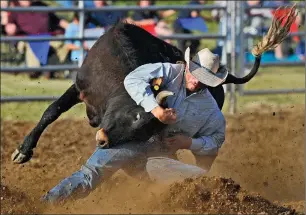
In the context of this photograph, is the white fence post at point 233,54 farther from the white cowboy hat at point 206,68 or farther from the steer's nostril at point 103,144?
the steer's nostril at point 103,144

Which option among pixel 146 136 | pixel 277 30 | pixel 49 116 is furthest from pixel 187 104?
pixel 49 116

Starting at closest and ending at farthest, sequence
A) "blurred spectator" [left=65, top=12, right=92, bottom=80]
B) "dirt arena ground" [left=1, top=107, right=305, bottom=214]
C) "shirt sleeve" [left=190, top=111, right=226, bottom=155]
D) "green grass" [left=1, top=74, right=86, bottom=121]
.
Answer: "dirt arena ground" [left=1, top=107, right=305, bottom=214]
"shirt sleeve" [left=190, top=111, right=226, bottom=155]
"green grass" [left=1, top=74, right=86, bottom=121]
"blurred spectator" [left=65, top=12, right=92, bottom=80]

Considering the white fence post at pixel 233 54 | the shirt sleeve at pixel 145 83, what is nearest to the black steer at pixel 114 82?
the shirt sleeve at pixel 145 83

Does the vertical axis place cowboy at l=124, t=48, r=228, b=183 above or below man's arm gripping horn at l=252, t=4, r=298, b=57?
below

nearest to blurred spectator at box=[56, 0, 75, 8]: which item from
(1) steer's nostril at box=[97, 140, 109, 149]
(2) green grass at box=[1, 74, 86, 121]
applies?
(2) green grass at box=[1, 74, 86, 121]

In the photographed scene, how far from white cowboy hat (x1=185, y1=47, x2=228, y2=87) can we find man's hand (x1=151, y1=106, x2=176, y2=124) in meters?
0.43

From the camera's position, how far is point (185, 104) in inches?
209

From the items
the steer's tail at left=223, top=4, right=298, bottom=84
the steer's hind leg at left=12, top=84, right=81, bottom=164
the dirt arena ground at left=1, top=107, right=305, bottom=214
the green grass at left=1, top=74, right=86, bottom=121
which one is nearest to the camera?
the dirt arena ground at left=1, top=107, right=305, bottom=214

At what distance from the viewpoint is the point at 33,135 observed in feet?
21.7

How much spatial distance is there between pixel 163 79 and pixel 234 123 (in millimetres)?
4085

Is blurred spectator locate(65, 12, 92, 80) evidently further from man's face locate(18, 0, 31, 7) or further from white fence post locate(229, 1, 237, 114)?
white fence post locate(229, 1, 237, 114)

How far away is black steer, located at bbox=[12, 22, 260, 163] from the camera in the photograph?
5.11 m

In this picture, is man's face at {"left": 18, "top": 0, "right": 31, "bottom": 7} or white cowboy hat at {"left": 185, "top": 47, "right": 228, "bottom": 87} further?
man's face at {"left": 18, "top": 0, "right": 31, "bottom": 7}

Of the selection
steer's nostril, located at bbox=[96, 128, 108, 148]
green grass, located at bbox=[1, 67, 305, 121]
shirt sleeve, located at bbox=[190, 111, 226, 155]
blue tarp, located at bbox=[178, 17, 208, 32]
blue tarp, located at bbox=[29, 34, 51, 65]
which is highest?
steer's nostril, located at bbox=[96, 128, 108, 148]
